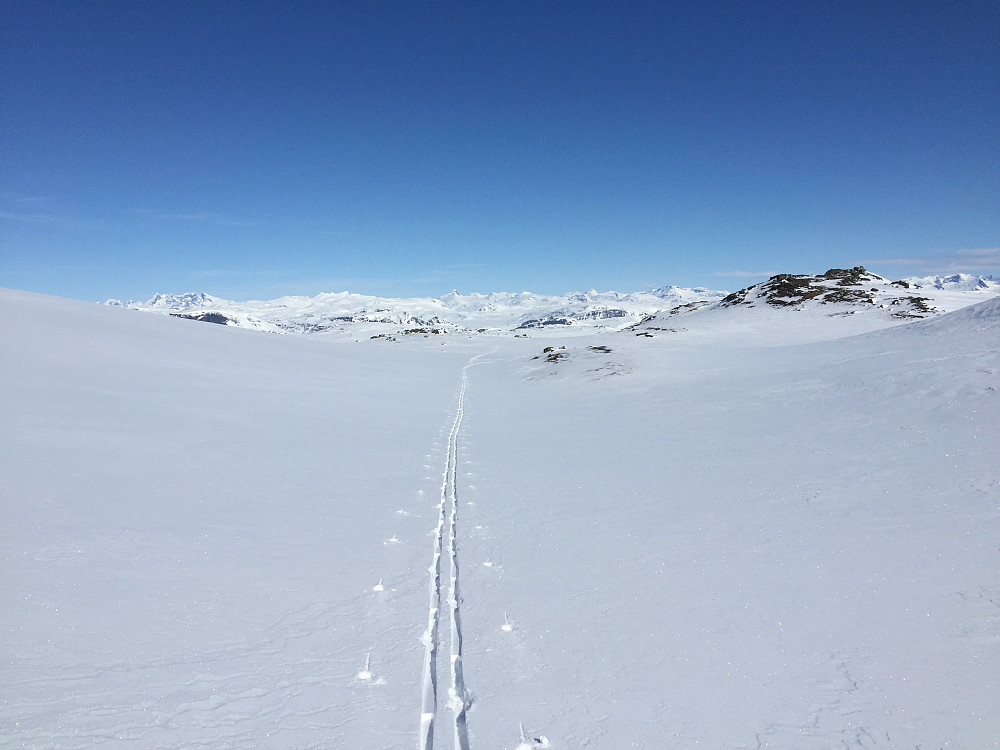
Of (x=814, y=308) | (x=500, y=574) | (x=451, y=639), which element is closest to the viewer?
(x=451, y=639)

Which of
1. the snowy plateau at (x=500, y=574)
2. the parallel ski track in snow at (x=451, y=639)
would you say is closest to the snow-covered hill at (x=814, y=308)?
the snowy plateau at (x=500, y=574)

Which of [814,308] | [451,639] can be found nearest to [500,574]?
[451,639]

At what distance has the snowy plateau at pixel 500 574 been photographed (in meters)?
4.87

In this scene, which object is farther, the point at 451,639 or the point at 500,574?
the point at 500,574

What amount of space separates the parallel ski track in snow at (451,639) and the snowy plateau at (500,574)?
3 cm

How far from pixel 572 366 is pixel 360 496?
998 inches

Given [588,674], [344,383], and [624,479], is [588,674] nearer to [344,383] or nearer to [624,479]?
[624,479]

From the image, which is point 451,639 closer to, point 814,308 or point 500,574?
point 500,574

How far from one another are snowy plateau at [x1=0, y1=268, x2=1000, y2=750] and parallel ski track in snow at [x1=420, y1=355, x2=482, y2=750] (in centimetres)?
3

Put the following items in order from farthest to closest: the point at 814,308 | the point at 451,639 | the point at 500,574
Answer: the point at 814,308, the point at 500,574, the point at 451,639

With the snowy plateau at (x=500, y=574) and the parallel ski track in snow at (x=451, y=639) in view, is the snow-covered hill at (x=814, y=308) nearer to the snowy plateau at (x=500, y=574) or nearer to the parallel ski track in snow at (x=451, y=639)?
the snowy plateau at (x=500, y=574)

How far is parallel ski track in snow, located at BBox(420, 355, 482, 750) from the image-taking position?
4.91 m

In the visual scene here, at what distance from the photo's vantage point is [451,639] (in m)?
6.23

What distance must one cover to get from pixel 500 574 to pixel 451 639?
5.82 feet
